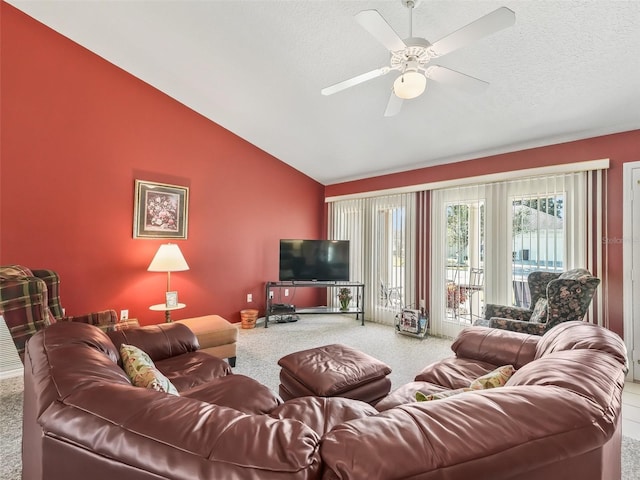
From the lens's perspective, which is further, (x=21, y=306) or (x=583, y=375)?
(x=21, y=306)

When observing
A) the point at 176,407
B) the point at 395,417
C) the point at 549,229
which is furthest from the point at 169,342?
the point at 549,229

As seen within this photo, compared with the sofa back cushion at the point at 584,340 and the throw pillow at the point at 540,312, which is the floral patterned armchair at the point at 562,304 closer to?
the throw pillow at the point at 540,312

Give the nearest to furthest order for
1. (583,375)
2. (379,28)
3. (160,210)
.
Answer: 1. (583,375)
2. (379,28)
3. (160,210)

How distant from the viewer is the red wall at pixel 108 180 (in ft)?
10.0

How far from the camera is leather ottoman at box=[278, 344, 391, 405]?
6.30ft

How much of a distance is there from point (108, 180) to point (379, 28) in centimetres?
342

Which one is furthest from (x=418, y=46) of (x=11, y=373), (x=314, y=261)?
(x=11, y=373)

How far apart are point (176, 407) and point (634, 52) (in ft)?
11.4

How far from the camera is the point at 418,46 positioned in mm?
1788

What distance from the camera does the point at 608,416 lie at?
33.1 inches

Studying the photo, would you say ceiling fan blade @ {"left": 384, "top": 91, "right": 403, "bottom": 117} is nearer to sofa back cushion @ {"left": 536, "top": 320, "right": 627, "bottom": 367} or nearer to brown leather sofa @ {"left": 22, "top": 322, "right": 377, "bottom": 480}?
sofa back cushion @ {"left": 536, "top": 320, "right": 627, "bottom": 367}

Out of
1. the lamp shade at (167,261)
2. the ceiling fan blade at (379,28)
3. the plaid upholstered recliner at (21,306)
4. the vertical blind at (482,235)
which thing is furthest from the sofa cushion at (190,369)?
→ the vertical blind at (482,235)

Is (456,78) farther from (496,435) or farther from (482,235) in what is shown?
(482,235)

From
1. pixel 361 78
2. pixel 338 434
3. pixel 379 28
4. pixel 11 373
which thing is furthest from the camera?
pixel 11 373
